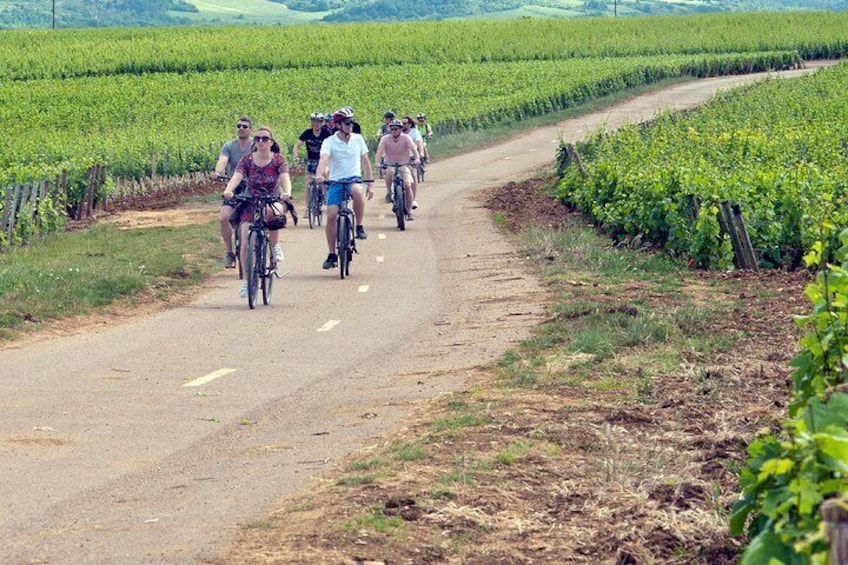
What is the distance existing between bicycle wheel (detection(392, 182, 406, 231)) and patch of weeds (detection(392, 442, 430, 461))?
18.5 metres

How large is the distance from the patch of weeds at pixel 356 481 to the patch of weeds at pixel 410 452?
514 mm

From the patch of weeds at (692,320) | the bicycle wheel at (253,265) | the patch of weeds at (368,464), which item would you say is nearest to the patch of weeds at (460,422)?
the patch of weeds at (368,464)

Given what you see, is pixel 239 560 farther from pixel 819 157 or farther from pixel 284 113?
pixel 284 113

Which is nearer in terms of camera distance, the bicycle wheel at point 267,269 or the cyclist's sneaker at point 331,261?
the bicycle wheel at point 267,269

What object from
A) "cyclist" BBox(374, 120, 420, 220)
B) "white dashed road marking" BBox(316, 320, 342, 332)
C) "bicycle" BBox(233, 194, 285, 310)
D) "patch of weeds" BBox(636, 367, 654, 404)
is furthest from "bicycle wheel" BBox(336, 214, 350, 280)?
"patch of weeds" BBox(636, 367, 654, 404)

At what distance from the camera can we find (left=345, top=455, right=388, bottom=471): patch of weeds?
922cm

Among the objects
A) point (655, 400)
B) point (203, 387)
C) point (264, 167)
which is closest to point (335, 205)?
point (264, 167)

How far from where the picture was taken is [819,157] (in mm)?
26703

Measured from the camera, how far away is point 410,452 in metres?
9.47

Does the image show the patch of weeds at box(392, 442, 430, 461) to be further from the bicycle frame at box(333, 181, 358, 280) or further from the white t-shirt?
the white t-shirt

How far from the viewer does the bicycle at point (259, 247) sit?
1809cm

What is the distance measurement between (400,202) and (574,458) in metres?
19.2

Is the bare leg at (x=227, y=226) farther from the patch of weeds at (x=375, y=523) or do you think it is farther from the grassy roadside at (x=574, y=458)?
the patch of weeds at (x=375, y=523)

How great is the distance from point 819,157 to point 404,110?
1639 inches
